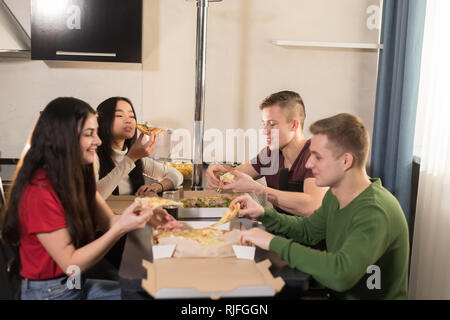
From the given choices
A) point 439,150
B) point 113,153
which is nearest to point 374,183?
point 439,150

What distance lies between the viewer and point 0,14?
9.37ft

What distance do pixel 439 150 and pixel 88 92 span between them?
2.33 metres

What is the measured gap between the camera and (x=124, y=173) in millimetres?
2281

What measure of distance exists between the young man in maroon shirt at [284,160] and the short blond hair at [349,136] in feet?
2.09

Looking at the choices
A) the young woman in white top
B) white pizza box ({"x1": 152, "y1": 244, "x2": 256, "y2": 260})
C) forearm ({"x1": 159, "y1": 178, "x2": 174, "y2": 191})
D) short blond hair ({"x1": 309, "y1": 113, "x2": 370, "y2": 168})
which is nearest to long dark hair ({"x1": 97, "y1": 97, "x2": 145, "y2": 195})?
the young woman in white top

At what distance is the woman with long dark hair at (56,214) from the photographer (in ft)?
4.76

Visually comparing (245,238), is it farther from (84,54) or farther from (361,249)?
(84,54)

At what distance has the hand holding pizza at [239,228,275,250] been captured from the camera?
1.45 meters

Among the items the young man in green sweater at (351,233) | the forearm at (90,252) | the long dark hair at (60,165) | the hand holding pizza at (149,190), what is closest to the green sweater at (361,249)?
the young man in green sweater at (351,233)

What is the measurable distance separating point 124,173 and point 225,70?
150 centimetres

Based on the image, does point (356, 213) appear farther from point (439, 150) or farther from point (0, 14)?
point (0, 14)

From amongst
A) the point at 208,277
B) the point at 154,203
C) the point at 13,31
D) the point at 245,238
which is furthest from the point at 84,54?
the point at 208,277

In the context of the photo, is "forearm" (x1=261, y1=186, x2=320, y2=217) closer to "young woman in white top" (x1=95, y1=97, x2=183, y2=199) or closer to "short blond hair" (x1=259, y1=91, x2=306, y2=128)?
"short blond hair" (x1=259, y1=91, x2=306, y2=128)

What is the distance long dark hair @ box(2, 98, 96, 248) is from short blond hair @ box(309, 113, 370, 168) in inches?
31.6
